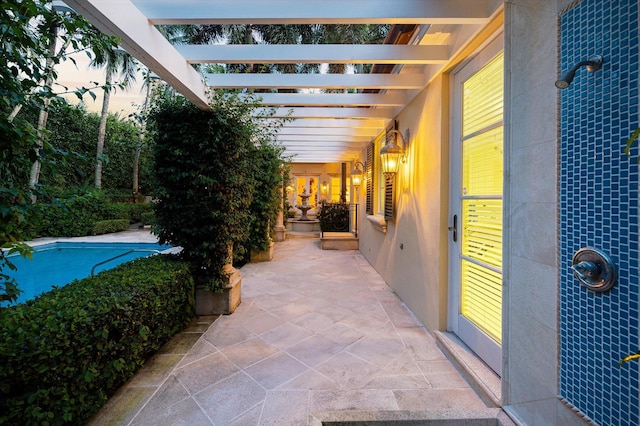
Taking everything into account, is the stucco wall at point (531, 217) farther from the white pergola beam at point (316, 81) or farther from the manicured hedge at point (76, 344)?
the manicured hedge at point (76, 344)

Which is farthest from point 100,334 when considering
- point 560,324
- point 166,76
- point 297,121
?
point 297,121

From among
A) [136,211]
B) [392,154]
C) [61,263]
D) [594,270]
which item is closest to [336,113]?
[392,154]

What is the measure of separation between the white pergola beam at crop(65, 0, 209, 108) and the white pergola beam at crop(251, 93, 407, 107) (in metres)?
1.17

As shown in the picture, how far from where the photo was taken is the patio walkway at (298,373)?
1.87 m

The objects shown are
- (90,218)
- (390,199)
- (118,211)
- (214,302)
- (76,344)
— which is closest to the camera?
(76,344)

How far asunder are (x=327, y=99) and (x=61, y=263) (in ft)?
25.9

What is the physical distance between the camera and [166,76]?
247 cm

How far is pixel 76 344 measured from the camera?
5.46 feet

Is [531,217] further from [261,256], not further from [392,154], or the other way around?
[261,256]

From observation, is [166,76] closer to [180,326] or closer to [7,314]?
[7,314]

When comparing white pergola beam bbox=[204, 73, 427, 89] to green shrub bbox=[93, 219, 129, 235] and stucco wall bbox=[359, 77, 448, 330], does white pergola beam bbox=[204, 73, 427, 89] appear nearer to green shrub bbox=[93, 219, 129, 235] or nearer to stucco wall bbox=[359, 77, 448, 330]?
stucco wall bbox=[359, 77, 448, 330]

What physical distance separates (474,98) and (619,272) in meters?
1.84

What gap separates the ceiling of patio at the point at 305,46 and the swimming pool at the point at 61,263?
11.0 feet

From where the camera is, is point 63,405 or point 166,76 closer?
point 63,405
